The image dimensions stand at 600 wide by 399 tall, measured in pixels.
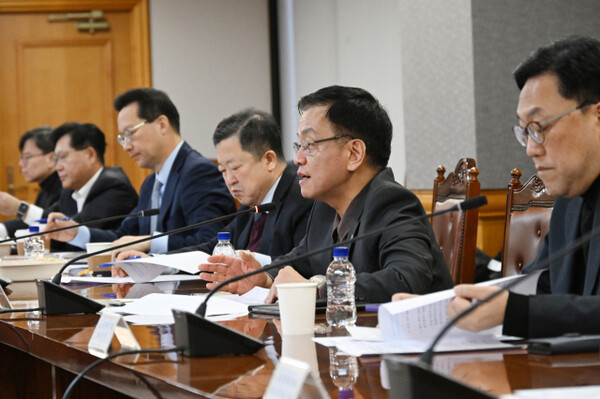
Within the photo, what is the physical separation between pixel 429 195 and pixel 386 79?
1200 mm

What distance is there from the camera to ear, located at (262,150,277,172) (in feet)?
11.1

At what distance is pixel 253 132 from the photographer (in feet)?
11.1

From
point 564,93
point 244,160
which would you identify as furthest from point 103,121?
point 564,93

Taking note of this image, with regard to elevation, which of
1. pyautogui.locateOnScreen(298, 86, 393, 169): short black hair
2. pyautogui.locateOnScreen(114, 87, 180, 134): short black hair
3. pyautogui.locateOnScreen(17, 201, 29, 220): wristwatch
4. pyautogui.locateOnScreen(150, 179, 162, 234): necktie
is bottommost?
pyautogui.locateOnScreen(17, 201, 29, 220): wristwatch

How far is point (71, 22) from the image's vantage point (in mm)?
7262

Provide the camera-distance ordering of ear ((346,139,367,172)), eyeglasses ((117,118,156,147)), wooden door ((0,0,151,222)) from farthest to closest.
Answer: wooden door ((0,0,151,222)), eyeglasses ((117,118,156,147)), ear ((346,139,367,172))

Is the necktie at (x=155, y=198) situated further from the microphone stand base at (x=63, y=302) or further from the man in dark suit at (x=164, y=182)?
the microphone stand base at (x=63, y=302)

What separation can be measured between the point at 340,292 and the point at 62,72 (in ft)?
19.6

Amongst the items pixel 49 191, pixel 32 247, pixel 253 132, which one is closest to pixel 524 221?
pixel 253 132

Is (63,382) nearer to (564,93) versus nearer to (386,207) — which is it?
(386,207)

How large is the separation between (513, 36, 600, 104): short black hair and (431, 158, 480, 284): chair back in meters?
0.86

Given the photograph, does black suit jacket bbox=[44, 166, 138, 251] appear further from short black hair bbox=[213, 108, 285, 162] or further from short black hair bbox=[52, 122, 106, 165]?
short black hair bbox=[213, 108, 285, 162]

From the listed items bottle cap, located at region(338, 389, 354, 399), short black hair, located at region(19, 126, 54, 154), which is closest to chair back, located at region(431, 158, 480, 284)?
bottle cap, located at region(338, 389, 354, 399)

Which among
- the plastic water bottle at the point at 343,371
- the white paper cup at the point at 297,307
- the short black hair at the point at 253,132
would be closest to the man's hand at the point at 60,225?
the short black hair at the point at 253,132
